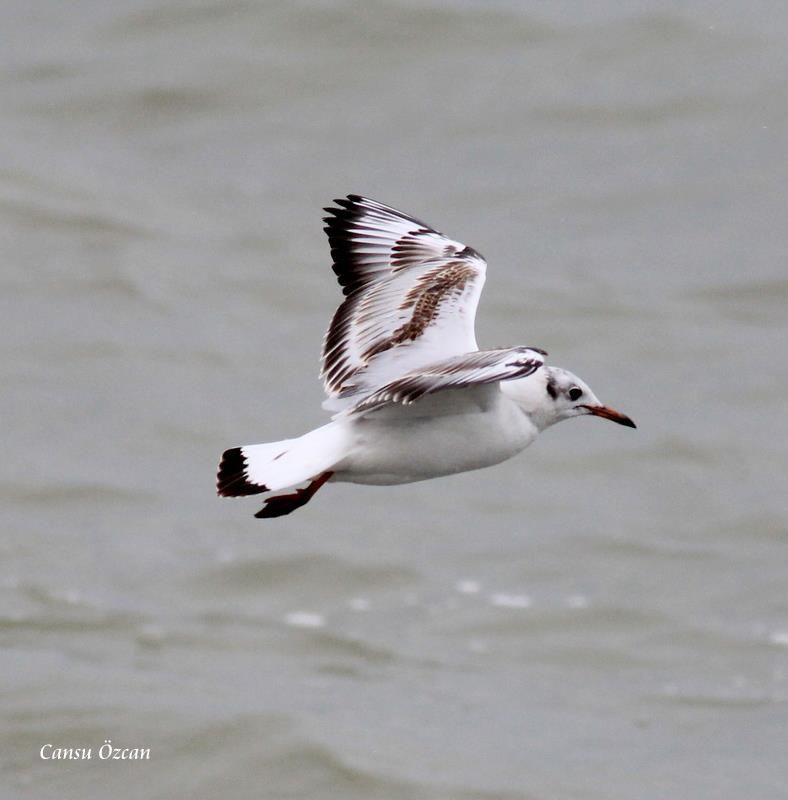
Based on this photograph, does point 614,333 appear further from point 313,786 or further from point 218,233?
point 313,786

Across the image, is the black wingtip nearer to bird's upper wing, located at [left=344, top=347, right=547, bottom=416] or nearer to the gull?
the gull

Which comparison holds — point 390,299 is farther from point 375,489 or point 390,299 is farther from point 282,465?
point 375,489

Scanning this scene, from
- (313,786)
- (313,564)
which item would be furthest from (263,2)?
(313,786)

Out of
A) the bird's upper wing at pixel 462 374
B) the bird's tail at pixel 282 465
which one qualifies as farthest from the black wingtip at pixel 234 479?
the bird's upper wing at pixel 462 374

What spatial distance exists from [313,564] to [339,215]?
7.75 metres

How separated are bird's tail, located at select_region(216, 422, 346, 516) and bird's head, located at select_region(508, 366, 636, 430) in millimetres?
729

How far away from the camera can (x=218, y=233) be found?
2112 cm

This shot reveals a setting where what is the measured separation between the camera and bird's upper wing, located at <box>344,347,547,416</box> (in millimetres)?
5598

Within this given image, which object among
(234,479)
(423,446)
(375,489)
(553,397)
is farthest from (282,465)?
(375,489)

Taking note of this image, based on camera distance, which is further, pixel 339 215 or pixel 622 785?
pixel 622 785

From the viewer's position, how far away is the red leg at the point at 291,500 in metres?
6.33

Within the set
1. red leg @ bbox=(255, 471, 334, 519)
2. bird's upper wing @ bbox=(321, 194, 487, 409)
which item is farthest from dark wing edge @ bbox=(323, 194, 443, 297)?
red leg @ bbox=(255, 471, 334, 519)

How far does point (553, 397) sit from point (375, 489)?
393 inches

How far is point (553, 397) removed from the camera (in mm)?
6695
